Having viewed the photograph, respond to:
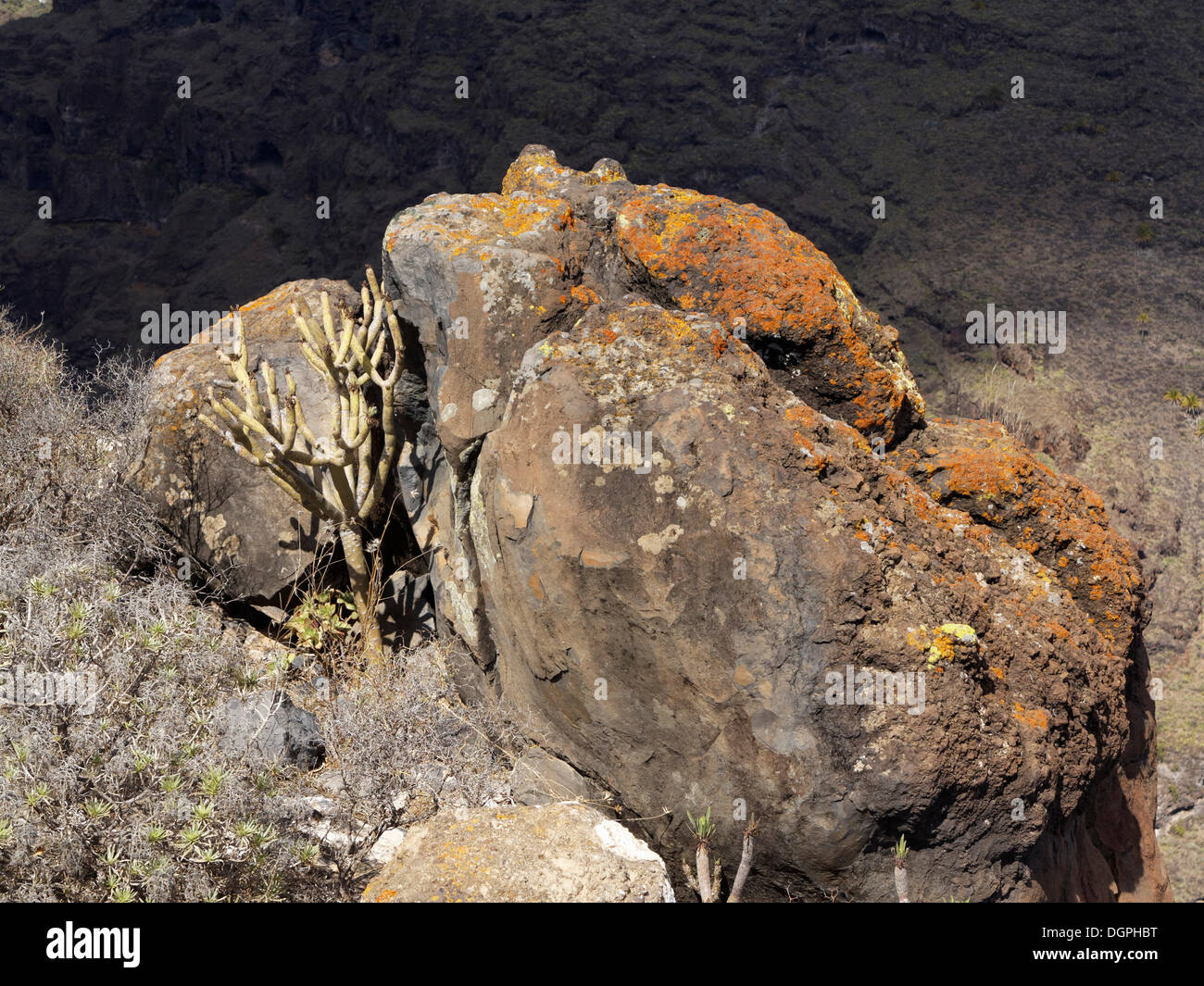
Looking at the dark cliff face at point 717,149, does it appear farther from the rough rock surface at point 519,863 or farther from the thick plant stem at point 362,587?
the rough rock surface at point 519,863

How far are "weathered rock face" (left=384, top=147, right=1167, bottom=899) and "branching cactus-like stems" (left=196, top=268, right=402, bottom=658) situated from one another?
20.8 inches

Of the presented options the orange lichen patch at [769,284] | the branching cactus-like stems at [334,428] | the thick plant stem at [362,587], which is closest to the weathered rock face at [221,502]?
the branching cactus-like stems at [334,428]

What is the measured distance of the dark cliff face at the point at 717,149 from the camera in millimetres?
19109

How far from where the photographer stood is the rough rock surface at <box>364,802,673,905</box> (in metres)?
3.87

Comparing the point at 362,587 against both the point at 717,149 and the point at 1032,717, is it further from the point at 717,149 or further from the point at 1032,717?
the point at 717,149

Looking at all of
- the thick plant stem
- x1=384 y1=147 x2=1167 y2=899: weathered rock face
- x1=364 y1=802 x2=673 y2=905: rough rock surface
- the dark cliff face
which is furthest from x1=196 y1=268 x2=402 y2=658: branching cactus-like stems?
the dark cliff face

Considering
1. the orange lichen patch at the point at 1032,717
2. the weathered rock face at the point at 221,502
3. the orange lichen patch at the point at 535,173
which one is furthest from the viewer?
the weathered rock face at the point at 221,502

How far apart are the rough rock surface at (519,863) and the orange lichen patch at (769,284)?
267 centimetres

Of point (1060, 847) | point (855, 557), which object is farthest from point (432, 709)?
point (1060, 847)

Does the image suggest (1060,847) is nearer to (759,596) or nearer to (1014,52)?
(759,596)

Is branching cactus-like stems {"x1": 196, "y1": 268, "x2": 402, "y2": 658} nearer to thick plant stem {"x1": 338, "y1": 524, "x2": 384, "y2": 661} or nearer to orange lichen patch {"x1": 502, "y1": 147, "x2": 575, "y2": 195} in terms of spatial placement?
thick plant stem {"x1": 338, "y1": 524, "x2": 384, "y2": 661}

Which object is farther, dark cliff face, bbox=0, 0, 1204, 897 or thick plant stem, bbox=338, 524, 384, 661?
dark cliff face, bbox=0, 0, 1204, 897

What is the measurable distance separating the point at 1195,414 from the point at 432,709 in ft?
52.9

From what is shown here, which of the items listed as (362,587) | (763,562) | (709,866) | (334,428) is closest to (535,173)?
(334,428)
